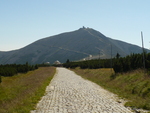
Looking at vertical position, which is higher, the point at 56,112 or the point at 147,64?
the point at 147,64

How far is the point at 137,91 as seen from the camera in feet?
50.7

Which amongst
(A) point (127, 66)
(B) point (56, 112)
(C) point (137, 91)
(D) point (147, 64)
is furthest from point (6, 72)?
(B) point (56, 112)

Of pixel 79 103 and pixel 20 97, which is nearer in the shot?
pixel 79 103

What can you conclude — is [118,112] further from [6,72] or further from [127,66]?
[6,72]

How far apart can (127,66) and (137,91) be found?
55.6 ft

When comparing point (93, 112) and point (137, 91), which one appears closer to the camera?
point (93, 112)

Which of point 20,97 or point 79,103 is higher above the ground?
point 20,97

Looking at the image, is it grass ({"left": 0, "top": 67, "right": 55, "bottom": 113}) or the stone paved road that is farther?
the stone paved road

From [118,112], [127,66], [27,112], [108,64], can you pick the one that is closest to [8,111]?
[27,112]

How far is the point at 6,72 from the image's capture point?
162 ft

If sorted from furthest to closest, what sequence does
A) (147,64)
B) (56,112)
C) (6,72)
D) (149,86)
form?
Result: (6,72), (147,64), (149,86), (56,112)

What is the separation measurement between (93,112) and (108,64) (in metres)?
56.0

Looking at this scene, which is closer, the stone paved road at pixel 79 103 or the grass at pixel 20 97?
the grass at pixel 20 97

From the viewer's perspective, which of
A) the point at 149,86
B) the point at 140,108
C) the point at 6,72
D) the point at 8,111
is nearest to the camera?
the point at 8,111
